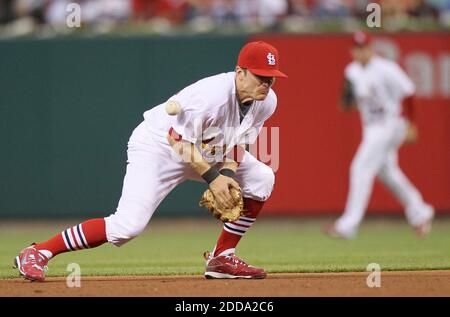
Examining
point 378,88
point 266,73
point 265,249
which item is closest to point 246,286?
point 266,73

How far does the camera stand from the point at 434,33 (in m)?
13.6

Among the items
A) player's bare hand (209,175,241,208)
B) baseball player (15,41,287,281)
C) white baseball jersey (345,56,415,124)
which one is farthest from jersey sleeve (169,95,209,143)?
white baseball jersey (345,56,415,124)

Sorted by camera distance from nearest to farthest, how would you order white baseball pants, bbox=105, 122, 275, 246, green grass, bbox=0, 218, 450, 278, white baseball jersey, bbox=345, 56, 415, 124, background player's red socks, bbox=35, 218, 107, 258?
white baseball pants, bbox=105, 122, 275, 246, background player's red socks, bbox=35, 218, 107, 258, green grass, bbox=0, 218, 450, 278, white baseball jersey, bbox=345, 56, 415, 124

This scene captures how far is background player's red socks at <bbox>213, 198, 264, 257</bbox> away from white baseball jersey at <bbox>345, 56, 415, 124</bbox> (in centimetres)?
493

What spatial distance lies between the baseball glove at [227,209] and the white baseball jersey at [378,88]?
539 centimetres

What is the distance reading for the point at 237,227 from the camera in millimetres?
7246

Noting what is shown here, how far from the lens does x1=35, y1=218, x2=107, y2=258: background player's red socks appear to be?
22.2 ft

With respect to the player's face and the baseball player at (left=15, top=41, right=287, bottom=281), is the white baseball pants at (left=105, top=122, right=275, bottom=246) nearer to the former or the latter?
the baseball player at (left=15, top=41, right=287, bottom=281)

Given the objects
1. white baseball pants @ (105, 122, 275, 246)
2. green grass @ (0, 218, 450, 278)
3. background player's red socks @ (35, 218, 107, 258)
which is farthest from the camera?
green grass @ (0, 218, 450, 278)

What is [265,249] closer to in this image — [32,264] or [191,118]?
[32,264]

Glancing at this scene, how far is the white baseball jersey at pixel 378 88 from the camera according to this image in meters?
11.8

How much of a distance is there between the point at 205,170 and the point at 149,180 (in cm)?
42

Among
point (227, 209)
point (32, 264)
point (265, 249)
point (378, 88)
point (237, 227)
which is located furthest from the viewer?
point (378, 88)

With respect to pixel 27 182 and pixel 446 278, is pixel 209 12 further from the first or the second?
pixel 446 278
